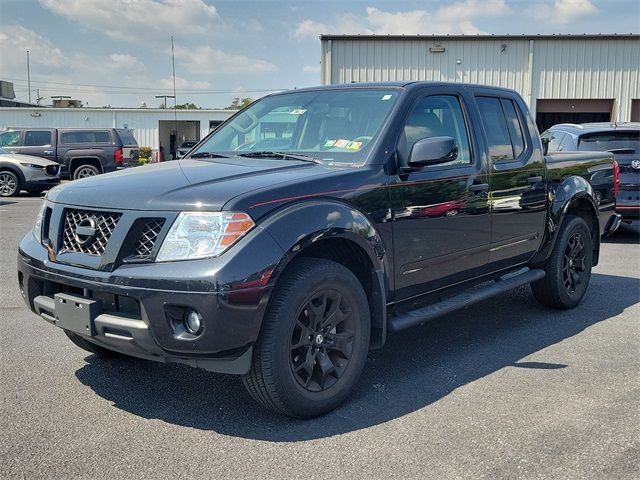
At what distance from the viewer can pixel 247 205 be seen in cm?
314

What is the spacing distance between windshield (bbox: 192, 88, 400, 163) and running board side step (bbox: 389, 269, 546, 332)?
1021 mm

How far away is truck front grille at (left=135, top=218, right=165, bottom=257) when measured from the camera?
3139mm

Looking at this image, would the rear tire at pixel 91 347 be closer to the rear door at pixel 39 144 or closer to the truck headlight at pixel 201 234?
the truck headlight at pixel 201 234

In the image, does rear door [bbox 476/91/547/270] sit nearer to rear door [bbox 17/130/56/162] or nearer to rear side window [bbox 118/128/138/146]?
rear side window [bbox 118/128/138/146]

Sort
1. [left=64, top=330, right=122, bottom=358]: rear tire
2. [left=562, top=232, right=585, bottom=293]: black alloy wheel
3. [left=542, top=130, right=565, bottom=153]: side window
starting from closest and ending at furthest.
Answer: [left=64, top=330, right=122, bottom=358]: rear tire < [left=562, top=232, right=585, bottom=293]: black alloy wheel < [left=542, top=130, right=565, bottom=153]: side window

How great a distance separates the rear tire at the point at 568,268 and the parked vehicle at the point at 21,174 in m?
14.5

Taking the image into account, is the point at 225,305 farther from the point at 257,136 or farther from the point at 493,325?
the point at 493,325

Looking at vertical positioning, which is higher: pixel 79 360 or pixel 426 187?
pixel 426 187

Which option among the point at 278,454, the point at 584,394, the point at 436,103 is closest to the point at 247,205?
the point at 278,454

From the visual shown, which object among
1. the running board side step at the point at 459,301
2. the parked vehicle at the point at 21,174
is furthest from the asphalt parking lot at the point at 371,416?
the parked vehicle at the point at 21,174

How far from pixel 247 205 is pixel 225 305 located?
502 mm

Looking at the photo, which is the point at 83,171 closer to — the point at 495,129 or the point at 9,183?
the point at 9,183

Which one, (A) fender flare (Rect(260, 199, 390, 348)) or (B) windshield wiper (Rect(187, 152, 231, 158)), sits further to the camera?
(B) windshield wiper (Rect(187, 152, 231, 158))

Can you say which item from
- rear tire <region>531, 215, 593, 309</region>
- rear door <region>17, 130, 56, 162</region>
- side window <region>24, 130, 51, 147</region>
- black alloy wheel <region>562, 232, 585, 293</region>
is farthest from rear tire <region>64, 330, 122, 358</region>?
side window <region>24, 130, 51, 147</region>
